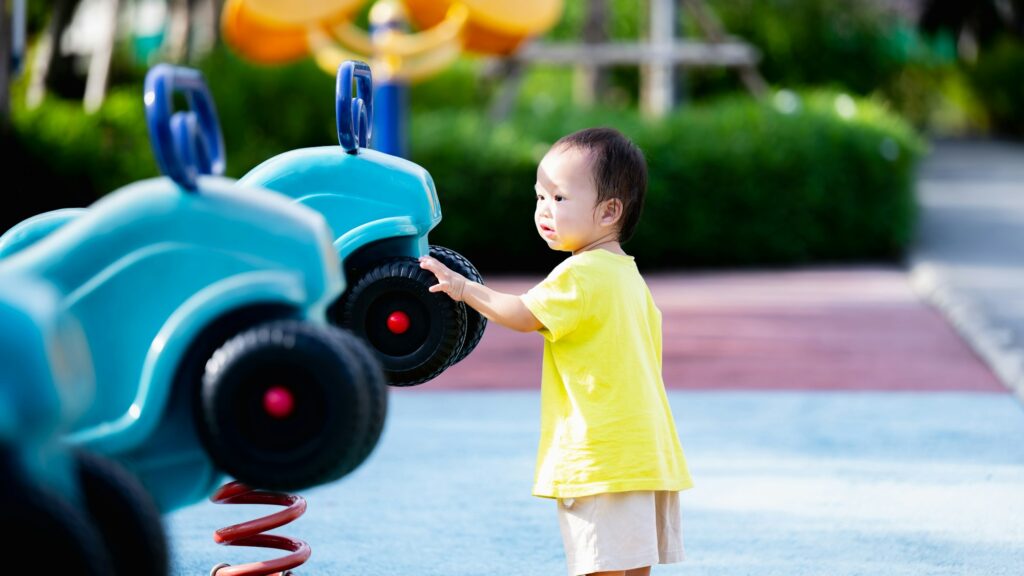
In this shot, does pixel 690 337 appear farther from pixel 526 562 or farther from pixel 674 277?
pixel 526 562

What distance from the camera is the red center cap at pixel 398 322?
3.28 meters

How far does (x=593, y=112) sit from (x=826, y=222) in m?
2.51

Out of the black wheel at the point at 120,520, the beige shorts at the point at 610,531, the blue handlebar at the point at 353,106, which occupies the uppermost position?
the blue handlebar at the point at 353,106

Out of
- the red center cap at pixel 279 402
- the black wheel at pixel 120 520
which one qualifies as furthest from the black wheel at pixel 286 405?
the black wheel at pixel 120 520

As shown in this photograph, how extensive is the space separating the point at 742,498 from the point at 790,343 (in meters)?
4.01

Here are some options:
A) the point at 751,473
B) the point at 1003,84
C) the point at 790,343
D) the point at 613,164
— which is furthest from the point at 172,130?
the point at 1003,84

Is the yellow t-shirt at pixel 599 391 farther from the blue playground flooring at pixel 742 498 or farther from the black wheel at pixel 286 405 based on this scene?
the blue playground flooring at pixel 742 498

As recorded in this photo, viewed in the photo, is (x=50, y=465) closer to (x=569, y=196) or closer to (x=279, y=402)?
(x=279, y=402)

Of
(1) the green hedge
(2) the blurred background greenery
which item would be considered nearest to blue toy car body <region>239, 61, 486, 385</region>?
(2) the blurred background greenery

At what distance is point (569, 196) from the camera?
3184 millimetres

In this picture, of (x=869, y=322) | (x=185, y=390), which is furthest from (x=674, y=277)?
(x=185, y=390)

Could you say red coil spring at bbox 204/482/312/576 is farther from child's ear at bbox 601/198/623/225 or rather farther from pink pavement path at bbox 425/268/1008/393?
pink pavement path at bbox 425/268/1008/393

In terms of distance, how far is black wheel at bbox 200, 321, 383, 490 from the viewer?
2455 mm

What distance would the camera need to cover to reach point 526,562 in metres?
4.05
